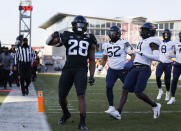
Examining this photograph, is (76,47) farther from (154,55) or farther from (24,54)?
(24,54)

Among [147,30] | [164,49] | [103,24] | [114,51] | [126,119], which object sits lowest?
[126,119]

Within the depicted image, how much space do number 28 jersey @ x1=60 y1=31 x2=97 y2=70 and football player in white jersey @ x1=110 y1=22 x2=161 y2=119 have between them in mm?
1172

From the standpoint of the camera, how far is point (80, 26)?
537cm

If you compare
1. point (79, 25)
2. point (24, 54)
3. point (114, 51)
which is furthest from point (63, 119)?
point (24, 54)

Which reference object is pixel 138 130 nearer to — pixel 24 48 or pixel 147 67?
pixel 147 67

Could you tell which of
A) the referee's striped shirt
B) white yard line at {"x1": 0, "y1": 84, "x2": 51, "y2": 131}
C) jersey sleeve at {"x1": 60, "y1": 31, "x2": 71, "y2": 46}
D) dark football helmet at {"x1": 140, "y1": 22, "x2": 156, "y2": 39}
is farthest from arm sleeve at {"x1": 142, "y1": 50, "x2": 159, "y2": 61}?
the referee's striped shirt

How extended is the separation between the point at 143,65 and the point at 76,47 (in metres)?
1.48

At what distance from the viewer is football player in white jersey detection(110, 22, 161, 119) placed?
6.15 m

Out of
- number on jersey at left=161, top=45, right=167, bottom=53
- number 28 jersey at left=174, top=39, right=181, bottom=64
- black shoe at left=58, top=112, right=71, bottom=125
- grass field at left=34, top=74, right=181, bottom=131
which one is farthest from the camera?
number on jersey at left=161, top=45, right=167, bottom=53

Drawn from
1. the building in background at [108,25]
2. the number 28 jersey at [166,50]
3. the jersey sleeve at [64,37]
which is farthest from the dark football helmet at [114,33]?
the building in background at [108,25]

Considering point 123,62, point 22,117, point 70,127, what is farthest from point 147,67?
point 22,117

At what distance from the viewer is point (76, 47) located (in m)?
5.32

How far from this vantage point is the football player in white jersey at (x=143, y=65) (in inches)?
242

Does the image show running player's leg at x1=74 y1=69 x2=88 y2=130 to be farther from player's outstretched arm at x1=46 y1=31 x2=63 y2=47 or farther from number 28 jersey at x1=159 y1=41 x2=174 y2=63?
number 28 jersey at x1=159 y1=41 x2=174 y2=63
